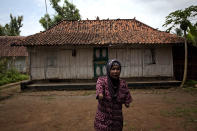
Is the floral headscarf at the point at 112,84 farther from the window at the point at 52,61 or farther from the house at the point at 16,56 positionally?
the house at the point at 16,56

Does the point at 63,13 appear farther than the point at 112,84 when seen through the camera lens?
Yes

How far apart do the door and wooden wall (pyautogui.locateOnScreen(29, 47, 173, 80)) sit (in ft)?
0.95

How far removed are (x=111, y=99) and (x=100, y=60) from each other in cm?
890

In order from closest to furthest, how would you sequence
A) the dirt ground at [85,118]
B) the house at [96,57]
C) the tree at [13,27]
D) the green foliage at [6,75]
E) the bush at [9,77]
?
the dirt ground at [85,118] < the house at [96,57] < the green foliage at [6,75] < the bush at [9,77] < the tree at [13,27]

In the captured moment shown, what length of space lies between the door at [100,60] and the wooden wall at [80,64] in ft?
0.95

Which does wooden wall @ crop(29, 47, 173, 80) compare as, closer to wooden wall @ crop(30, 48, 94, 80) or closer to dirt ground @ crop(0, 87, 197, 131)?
wooden wall @ crop(30, 48, 94, 80)

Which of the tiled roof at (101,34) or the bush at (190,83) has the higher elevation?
the tiled roof at (101,34)

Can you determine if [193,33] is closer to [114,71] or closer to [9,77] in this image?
[114,71]

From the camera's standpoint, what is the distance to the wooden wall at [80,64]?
1073 cm

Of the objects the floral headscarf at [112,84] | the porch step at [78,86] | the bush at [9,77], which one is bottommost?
the porch step at [78,86]

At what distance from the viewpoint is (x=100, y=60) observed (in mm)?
10844

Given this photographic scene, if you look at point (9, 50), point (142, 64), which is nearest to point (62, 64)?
point (142, 64)

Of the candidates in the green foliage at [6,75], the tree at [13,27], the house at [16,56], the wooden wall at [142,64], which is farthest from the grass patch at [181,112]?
the tree at [13,27]

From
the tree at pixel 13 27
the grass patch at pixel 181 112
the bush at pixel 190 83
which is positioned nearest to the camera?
the grass patch at pixel 181 112
